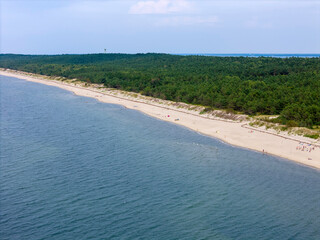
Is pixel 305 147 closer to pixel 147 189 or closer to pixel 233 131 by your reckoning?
pixel 233 131

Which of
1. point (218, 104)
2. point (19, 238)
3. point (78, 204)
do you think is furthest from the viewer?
point (218, 104)

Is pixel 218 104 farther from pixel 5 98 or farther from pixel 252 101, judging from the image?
pixel 5 98

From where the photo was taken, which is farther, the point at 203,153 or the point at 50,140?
the point at 50,140

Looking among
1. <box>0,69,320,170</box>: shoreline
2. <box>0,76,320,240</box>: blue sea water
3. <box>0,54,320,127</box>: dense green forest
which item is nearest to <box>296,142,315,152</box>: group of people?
<box>0,69,320,170</box>: shoreline

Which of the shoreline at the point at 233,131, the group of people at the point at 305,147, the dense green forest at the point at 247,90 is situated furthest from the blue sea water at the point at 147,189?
the dense green forest at the point at 247,90

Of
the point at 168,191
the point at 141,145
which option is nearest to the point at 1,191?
the point at 168,191

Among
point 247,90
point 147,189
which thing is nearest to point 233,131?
point 247,90

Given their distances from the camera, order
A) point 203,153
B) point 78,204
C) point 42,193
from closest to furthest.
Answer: point 78,204 → point 42,193 → point 203,153
